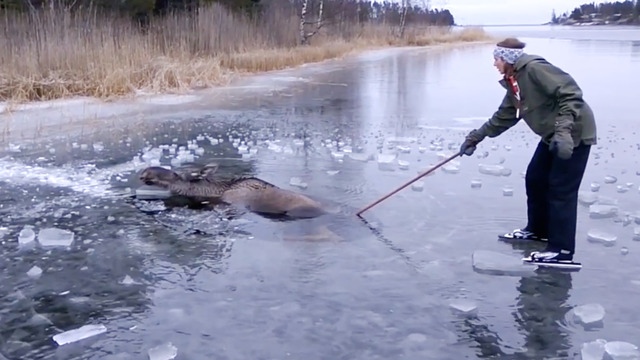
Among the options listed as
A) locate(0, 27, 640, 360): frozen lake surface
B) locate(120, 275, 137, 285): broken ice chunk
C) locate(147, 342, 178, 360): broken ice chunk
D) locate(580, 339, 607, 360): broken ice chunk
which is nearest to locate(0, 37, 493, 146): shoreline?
locate(0, 27, 640, 360): frozen lake surface

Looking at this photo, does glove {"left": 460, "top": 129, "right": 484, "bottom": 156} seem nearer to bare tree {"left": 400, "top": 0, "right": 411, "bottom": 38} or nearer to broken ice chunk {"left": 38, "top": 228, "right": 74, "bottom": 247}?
broken ice chunk {"left": 38, "top": 228, "right": 74, "bottom": 247}

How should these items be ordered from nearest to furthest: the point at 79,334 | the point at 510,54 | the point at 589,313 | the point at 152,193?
the point at 79,334
the point at 589,313
the point at 510,54
the point at 152,193

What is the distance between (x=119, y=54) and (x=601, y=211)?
1096cm

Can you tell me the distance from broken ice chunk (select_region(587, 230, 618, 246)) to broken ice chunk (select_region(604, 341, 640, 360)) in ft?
5.77

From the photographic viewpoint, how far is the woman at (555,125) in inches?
178

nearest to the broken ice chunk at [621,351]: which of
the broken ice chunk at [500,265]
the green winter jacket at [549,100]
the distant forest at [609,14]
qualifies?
the broken ice chunk at [500,265]

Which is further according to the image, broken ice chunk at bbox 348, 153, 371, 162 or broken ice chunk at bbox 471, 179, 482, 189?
broken ice chunk at bbox 348, 153, 371, 162

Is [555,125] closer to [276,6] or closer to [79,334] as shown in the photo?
[79,334]

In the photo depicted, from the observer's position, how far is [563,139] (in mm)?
4371

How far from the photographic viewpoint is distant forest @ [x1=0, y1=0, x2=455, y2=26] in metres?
20.8

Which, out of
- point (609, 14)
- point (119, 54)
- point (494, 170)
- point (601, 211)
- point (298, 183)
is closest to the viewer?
point (601, 211)

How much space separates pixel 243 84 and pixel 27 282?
1312cm

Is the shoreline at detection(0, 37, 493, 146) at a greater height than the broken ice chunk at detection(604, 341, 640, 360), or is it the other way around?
the shoreline at detection(0, 37, 493, 146)

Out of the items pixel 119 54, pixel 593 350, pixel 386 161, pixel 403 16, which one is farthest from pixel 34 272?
pixel 403 16
